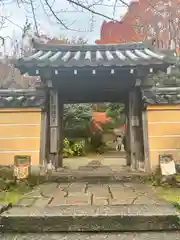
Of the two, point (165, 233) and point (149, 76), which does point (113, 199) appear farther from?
point (149, 76)

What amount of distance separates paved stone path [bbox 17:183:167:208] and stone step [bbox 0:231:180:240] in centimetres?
80

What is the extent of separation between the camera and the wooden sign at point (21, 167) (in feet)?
21.7

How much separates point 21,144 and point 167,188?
133 inches

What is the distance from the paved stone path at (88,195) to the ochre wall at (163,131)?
3.30 feet

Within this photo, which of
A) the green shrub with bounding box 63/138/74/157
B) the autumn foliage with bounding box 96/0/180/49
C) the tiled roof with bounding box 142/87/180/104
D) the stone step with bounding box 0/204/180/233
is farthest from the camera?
the autumn foliage with bounding box 96/0/180/49

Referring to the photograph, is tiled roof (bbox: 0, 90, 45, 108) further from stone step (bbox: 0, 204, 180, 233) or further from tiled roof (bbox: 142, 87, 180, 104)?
stone step (bbox: 0, 204, 180, 233)

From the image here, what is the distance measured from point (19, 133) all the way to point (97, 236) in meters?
4.07

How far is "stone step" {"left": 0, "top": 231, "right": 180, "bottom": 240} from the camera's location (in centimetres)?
352

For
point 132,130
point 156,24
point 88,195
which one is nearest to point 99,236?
point 88,195

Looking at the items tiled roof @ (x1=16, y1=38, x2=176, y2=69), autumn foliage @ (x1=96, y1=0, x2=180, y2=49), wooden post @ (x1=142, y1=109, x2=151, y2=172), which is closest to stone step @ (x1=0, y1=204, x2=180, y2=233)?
wooden post @ (x1=142, y1=109, x2=151, y2=172)

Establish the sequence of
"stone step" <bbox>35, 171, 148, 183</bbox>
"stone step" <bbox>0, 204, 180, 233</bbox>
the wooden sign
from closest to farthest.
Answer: "stone step" <bbox>0, 204, 180, 233</bbox> → the wooden sign → "stone step" <bbox>35, 171, 148, 183</bbox>

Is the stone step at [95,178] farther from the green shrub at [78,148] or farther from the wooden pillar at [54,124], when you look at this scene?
the green shrub at [78,148]

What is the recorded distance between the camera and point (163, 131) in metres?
7.08

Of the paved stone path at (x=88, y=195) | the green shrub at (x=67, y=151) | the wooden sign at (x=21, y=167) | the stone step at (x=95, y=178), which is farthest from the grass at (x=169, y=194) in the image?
the green shrub at (x=67, y=151)
